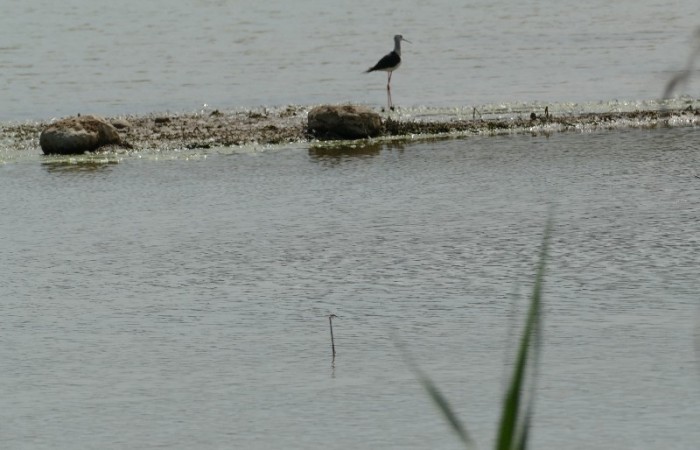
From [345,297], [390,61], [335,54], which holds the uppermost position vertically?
[335,54]

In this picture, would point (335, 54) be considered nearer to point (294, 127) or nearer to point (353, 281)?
point (294, 127)

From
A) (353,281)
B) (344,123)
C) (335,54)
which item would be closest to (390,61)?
(344,123)

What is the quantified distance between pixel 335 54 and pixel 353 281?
18.4 m

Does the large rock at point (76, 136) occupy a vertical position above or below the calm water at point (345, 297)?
above

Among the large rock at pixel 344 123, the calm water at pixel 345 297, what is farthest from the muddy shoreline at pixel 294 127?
the calm water at pixel 345 297

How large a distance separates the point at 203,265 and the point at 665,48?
16.6 metres

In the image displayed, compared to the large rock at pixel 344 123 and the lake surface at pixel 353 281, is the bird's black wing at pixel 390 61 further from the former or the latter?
the large rock at pixel 344 123

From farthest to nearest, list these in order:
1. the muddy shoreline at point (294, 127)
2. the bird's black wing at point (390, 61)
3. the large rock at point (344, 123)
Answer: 1. the bird's black wing at point (390, 61)
2. the muddy shoreline at point (294, 127)
3. the large rock at point (344, 123)

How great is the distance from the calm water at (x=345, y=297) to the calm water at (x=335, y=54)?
598 centimetres

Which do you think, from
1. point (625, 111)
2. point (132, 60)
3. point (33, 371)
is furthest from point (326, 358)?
point (132, 60)

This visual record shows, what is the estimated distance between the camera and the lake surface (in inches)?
285

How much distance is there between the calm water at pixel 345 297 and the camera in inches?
283

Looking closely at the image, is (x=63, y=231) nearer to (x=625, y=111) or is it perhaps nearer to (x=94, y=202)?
(x=94, y=202)

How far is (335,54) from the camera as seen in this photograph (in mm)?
28203
